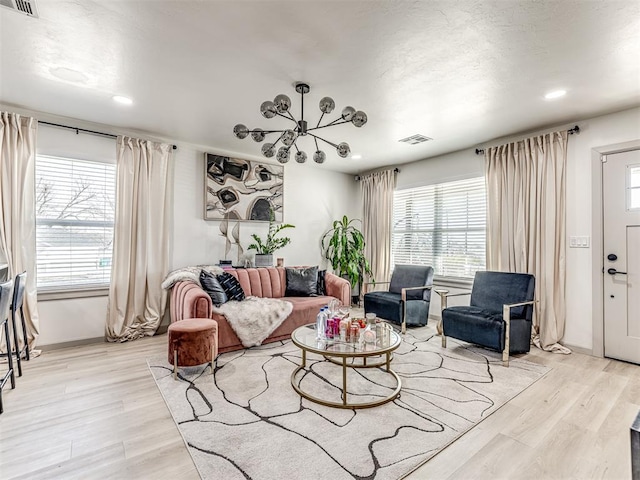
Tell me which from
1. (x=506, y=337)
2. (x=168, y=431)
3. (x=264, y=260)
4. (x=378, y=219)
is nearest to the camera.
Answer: (x=168, y=431)

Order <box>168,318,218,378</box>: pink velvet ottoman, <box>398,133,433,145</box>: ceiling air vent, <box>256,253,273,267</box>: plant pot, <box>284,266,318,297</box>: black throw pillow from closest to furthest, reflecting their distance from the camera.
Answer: <box>168,318,218,378</box>: pink velvet ottoman → <box>398,133,433,145</box>: ceiling air vent → <box>284,266,318,297</box>: black throw pillow → <box>256,253,273,267</box>: plant pot

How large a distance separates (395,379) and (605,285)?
2592 millimetres

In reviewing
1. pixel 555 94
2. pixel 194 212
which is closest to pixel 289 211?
pixel 194 212

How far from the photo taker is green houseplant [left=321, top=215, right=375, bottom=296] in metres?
5.79

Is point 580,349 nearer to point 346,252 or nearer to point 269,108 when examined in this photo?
point 346,252

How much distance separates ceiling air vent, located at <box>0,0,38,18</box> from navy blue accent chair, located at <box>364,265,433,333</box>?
419 cm

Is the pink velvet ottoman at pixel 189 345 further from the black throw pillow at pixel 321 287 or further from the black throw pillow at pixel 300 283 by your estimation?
the black throw pillow at pixel 321 287

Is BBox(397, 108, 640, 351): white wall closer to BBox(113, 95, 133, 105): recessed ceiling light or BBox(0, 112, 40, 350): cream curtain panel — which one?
BBox(113, 95, 133, 105): recessed ceiling light

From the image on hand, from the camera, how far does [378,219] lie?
19.5 ft

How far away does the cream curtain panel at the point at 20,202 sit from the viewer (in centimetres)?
329

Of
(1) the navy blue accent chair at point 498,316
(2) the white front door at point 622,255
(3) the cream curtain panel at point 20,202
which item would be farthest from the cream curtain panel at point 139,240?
(2) the white front door at point 622,255

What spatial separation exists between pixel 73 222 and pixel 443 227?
5023 mm

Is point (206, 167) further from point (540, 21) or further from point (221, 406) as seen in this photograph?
point (540, 21)

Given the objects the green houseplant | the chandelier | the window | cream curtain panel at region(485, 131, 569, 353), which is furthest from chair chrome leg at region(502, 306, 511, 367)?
the green houseplant
